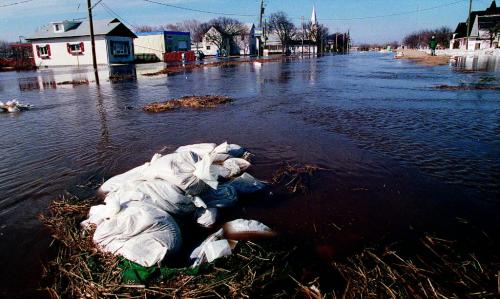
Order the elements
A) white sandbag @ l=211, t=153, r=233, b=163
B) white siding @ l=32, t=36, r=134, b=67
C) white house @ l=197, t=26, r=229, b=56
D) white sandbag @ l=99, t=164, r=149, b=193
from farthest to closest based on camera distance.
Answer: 1. white house @ l=197, t=26, r=229, b=56
2. white siding @ l=32, t=36, r=134, b=67
3. white sandbag @ l=211, t=153, r=233, b=163
4. white sandbag @ l=99, t=164, r=149, b=193

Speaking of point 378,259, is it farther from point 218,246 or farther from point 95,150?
point 95,150

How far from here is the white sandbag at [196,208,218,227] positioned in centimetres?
316

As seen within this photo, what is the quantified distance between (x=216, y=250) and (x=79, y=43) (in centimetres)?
4304

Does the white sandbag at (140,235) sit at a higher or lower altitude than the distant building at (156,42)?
lower

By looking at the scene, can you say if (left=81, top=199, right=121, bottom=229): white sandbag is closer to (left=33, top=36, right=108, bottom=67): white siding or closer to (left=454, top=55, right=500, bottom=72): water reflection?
(left=454, top=55, right=500, bottom=72): water reflection

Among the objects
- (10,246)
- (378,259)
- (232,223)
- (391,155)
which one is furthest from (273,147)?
(10,246)

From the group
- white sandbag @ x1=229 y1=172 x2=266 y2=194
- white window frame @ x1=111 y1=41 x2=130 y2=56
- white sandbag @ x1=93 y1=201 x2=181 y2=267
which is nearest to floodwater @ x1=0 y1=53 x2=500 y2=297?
white sandbag @ x1=229 y1=172 x2=266 y2=194

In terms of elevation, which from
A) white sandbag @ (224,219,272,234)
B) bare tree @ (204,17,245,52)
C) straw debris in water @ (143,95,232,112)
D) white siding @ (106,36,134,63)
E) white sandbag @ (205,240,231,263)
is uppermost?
bare tree @ (204,17,245,52)

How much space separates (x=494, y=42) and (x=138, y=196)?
2574 inches

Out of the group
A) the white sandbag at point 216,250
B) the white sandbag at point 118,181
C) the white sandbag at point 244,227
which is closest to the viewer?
the white sandbag at point 216,250

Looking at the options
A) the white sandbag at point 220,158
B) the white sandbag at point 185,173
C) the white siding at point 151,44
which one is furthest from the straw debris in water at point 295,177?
the white siding at point 151,44

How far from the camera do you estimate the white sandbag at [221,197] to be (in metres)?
3.40

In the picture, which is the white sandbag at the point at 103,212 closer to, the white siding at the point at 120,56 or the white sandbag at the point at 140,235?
the white sandbag at the point at 140,235

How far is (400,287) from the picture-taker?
2279 millimetres
